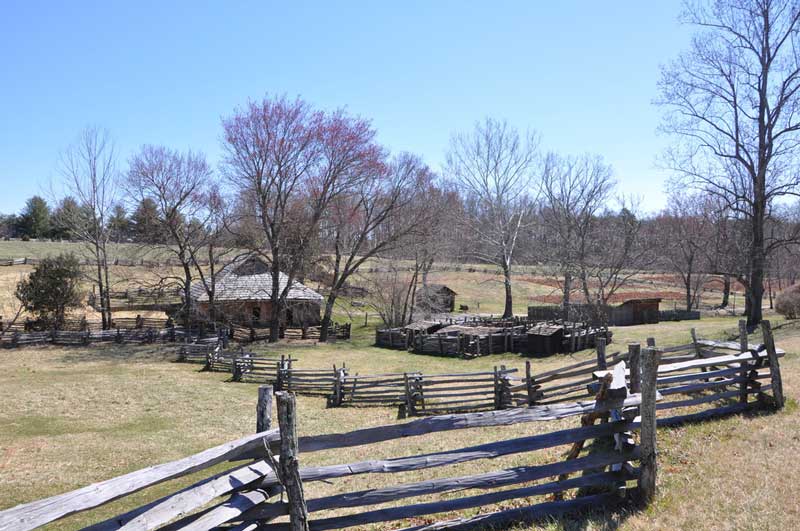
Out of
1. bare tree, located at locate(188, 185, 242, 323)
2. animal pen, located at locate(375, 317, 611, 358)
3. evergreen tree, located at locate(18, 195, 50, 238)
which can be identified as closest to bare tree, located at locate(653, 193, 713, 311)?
animal pen, located at locate(375, 317, 611, 358)

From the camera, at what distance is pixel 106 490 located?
3975mm

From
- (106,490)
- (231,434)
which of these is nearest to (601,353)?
(231,434)

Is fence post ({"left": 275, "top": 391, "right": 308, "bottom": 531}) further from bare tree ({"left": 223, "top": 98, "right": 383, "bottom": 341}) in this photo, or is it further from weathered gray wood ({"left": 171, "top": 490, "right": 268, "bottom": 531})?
bare tree ({"left": 223, "top": 98, "right": 383, "bottom": 341})

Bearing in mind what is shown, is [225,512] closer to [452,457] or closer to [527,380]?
[452,457]

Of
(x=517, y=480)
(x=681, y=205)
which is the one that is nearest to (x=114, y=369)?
(x=517, y=480)

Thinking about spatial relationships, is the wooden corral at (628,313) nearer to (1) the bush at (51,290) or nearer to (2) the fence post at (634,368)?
(1) the bush at (51,290)

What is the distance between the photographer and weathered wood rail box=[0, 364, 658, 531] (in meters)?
4.62

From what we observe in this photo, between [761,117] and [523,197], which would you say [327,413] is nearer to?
[761,117]

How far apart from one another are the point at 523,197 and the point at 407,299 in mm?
15543

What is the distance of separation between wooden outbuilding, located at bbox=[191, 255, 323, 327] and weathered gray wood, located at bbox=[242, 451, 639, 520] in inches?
1268

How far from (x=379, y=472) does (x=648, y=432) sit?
9.56ft

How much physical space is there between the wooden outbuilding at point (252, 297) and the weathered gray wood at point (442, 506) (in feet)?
105

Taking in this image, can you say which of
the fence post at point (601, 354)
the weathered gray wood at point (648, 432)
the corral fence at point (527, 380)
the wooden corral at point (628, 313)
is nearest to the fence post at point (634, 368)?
the corral fence at point (527, 380)

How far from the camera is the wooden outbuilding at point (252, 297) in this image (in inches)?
1481
